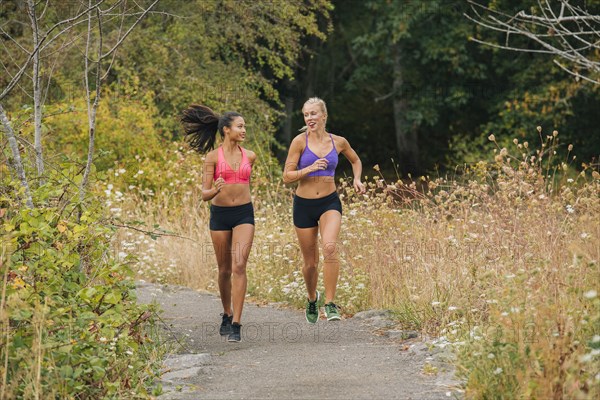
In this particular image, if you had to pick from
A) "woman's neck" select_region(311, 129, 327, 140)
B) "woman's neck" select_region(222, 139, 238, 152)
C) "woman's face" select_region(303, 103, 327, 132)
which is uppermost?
"woman's face" select_region(303, 103, 327, 132)

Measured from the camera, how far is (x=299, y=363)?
733 centimetres

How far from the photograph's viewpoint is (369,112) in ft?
113

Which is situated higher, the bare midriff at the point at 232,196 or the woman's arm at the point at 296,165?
the woman's arm at the point at 296,165

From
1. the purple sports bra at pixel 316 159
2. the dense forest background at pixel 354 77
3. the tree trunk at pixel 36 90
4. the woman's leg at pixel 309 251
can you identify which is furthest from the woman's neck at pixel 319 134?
the dense forest background at pixel 354 77

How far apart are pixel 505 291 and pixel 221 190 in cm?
309

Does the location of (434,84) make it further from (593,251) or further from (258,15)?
(593,251)

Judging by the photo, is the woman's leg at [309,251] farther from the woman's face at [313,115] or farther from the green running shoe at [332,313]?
the woman's face at [313,115]

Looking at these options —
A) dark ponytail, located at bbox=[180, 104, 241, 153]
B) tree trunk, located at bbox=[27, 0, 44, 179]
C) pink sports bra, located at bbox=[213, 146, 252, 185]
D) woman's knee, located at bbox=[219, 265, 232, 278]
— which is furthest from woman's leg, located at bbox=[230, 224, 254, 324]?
tree trunk, located at bbox=[27, 0, 44, 179]

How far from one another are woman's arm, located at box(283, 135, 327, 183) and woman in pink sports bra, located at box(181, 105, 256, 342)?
1.10 feet

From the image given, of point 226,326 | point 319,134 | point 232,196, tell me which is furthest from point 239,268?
point 319,134

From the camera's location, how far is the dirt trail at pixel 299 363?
20.8 feet

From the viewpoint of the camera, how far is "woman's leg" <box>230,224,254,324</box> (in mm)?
7996

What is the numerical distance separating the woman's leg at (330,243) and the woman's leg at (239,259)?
0.64 meters

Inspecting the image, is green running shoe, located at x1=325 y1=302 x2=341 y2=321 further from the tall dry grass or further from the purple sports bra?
the purple sports bra
